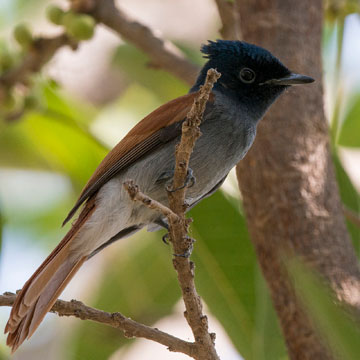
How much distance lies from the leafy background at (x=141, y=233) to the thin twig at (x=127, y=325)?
75 centimetres

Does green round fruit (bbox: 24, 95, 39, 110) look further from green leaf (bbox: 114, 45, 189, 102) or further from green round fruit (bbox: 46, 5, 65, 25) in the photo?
green leaf (bbox: 114, 45, 189, 102)

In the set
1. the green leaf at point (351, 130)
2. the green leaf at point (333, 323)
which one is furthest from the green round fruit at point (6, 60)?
the green leaf at point (333, 323)

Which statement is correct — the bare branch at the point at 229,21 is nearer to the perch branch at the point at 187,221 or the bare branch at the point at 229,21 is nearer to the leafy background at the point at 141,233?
the leafy background at the point at 141,233

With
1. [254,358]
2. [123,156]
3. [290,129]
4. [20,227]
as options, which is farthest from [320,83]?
[20,227]

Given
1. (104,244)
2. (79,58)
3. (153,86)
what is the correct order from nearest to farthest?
(104,244) < (153,86) < (79,58)

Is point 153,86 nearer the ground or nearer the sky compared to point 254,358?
nearer the sky

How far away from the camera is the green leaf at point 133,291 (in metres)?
4.29

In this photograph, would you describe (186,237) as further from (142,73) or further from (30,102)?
(142,73)

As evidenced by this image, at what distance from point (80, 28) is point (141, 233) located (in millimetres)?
1656

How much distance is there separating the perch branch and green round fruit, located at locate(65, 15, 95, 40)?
1643 millimetres

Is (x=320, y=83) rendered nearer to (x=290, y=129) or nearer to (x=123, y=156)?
(x=290, y=129)

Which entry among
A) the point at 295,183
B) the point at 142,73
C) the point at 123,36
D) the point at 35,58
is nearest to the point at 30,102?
the point at 35,58

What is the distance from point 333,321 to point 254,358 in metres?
1.91

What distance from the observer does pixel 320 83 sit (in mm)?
3637
